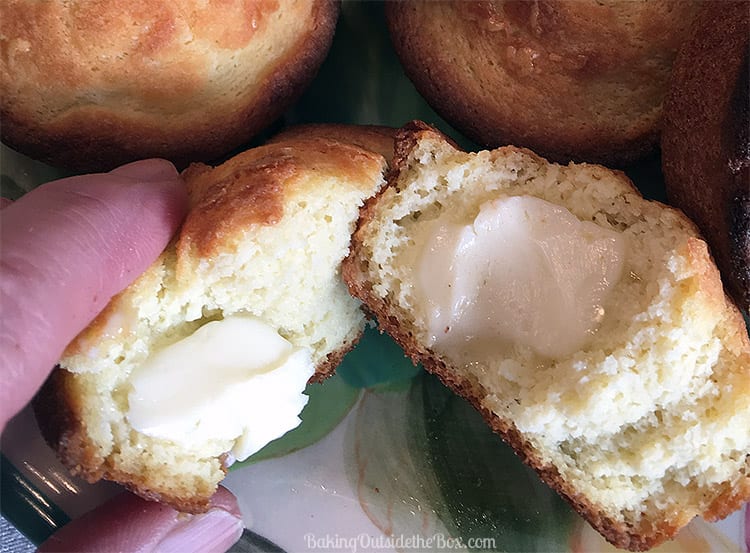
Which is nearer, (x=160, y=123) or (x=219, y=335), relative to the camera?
(x=219, y=335)

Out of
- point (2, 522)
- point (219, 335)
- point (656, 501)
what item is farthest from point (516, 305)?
point (2, 522)

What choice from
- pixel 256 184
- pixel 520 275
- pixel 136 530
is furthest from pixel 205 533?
pixel 520 275

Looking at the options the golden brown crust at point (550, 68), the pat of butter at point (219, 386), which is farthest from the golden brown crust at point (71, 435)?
the golden brown crust at point (550, 68)

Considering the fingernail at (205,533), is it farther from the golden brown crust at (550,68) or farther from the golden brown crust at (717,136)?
the golden brown crust at (717,136)

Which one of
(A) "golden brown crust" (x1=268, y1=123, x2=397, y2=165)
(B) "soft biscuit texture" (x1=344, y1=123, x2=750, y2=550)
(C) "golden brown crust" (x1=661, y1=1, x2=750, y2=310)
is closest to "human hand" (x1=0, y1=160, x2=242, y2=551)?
(A) "golden brown crust" (x1=268, y1=123, x2=397, y2=165)

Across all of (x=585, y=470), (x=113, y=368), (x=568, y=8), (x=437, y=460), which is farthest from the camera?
(x=437, y=460)

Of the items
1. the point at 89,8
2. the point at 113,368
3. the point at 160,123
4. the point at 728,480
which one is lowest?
the point at 728,480

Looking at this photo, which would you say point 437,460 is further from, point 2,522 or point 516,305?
point 2,522
